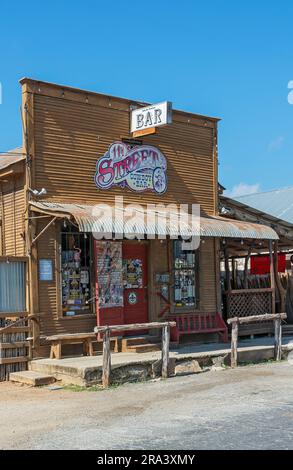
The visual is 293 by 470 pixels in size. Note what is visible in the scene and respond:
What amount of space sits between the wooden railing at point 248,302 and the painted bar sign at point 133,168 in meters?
3.33

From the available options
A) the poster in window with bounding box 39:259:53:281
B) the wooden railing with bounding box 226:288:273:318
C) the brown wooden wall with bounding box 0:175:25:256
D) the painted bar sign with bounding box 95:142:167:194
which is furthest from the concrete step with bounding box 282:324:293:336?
the brown wooden wall with bounding box 0:175:25:256

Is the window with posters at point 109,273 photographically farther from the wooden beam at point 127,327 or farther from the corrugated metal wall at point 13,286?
the wooden beam at point 127,327

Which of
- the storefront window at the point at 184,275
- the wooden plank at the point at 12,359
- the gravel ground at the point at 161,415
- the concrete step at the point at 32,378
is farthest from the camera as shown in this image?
the storefront window at the point at 184,275

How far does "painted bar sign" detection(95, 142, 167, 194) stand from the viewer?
1367cm

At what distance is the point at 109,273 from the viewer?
13.3 metres

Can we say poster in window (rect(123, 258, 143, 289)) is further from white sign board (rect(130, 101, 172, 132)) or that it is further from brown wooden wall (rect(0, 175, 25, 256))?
white sign board (rect(130, 101, 172, 132))

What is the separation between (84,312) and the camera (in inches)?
512

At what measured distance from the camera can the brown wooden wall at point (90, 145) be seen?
498 inches

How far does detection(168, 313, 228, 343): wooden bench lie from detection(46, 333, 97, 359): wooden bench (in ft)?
7.31

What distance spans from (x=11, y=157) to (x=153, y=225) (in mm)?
Answer: 3983

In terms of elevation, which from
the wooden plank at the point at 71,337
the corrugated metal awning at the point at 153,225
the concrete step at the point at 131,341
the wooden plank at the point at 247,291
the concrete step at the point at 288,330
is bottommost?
the concrete step at the point at 288,330

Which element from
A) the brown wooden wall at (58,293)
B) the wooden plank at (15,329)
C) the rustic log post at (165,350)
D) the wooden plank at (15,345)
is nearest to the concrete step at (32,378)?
the wooden plank at (15,345)

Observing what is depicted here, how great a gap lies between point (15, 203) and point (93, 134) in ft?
7.55

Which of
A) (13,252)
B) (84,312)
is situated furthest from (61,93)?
(84,312)
